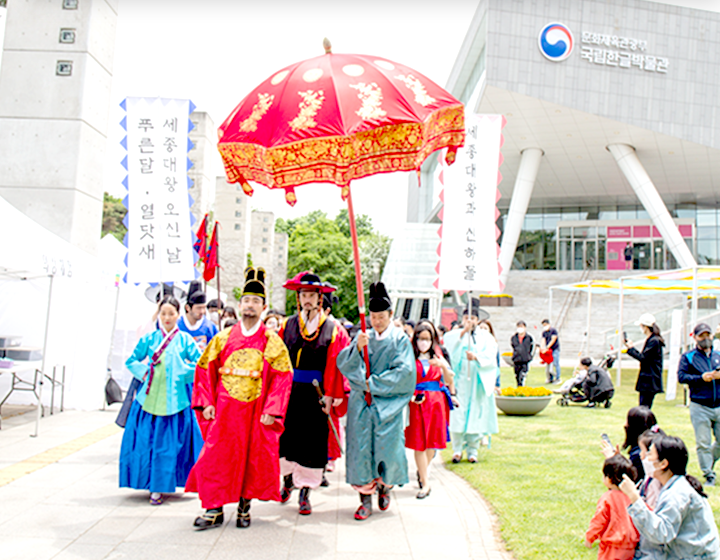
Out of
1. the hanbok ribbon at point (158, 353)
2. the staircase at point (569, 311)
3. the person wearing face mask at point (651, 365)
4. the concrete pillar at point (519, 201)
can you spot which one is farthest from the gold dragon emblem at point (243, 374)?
the concrete pillar at point (519, 201)

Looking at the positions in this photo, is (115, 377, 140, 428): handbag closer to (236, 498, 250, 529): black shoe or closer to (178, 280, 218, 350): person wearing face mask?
(178, 280, 218, 350): person wearing face mask

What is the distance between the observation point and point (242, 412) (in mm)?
4488

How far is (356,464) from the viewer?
4.75 m

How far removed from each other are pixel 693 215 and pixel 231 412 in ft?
140

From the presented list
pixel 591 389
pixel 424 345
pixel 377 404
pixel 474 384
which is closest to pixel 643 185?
pixel 591 389

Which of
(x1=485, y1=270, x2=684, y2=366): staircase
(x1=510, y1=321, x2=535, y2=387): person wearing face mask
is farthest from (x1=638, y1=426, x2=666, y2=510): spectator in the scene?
(x1=485, y1=270, x2=684, y2=366): staircase

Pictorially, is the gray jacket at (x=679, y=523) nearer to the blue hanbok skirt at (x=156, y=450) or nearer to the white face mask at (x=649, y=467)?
the white face mask at (x=649, y=467)

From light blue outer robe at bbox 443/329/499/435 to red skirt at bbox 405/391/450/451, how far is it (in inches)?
50.3

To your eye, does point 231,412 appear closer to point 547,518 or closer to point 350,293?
point 547,518

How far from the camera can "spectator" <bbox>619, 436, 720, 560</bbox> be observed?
3.00m

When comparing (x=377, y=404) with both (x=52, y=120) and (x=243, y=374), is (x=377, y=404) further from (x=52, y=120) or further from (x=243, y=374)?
(x=52, y=120)

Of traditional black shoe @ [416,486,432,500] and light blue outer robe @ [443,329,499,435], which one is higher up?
light blue outer robe @ [443,329,499,435]

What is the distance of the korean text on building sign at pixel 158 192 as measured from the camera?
771 centimetres

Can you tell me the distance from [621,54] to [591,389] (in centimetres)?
2132
